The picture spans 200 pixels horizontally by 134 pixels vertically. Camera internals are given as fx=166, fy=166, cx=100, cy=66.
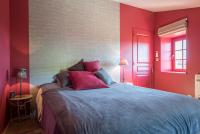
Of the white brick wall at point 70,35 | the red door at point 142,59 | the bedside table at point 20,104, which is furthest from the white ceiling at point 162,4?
the bedside table at point 20,104

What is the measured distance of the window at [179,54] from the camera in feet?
14.1

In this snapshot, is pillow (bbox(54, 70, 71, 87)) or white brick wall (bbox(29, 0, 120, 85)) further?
white brick wall (bbox(29, 0, 120, 85))

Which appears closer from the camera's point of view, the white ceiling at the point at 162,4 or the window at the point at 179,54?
the white ceiling at the point at 162,4

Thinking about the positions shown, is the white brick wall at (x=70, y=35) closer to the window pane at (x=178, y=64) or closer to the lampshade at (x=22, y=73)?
the lampshade at (x=22, y=73)

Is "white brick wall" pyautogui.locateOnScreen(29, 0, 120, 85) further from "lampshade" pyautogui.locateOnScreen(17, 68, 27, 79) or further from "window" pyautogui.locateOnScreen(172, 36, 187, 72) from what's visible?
"window" pyautogui.locateOnScreen(172, 36, 187, 72)

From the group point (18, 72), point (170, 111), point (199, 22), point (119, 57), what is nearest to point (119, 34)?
point (119, 57)

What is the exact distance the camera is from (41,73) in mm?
3166

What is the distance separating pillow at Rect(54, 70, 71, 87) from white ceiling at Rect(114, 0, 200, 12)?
7.43 ft

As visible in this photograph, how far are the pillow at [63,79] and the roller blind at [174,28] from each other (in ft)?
9.18

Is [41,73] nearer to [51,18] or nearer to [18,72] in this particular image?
[18,72]

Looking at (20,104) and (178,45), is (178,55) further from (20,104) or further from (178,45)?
(20,104)

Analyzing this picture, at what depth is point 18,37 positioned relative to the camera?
9.76 ft

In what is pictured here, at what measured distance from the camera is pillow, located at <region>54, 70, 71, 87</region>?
2957 mm

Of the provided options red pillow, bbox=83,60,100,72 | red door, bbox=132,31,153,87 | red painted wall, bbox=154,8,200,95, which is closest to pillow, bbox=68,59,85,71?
red pillow, bbox=83,60,100,72
